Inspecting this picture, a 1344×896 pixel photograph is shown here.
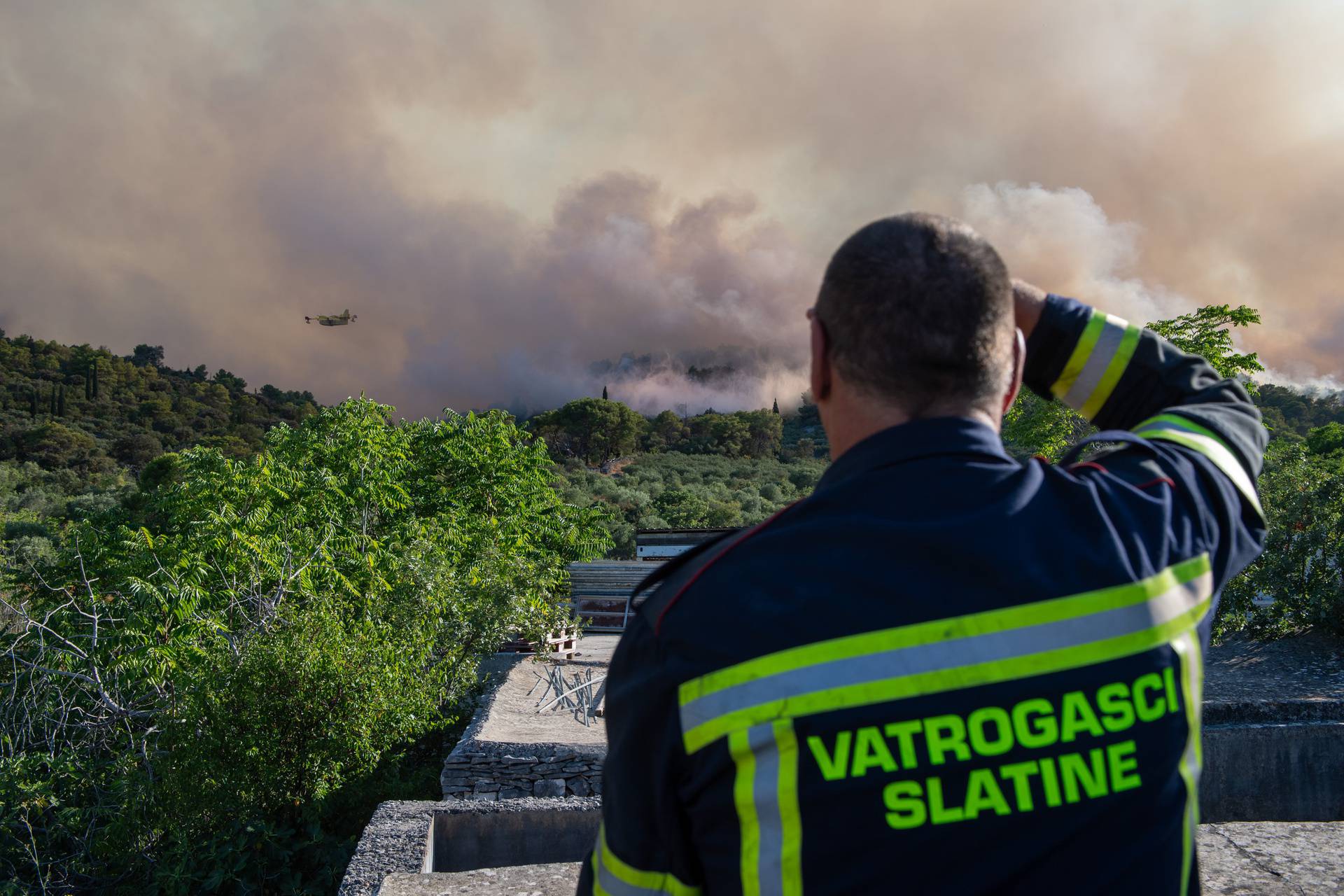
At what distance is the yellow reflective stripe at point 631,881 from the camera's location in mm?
1125

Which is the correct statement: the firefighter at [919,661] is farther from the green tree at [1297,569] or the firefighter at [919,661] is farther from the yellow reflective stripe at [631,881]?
the green tree at [1297,569]

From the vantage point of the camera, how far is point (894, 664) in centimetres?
104

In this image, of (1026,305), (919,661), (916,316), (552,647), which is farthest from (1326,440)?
(919,661)

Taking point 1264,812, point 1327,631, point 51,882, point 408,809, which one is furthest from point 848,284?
point 1327,631

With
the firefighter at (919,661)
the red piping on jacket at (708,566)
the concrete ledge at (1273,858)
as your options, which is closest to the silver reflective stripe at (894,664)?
the firefighter at (919,661)

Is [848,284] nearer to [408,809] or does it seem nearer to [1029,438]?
[408,809]

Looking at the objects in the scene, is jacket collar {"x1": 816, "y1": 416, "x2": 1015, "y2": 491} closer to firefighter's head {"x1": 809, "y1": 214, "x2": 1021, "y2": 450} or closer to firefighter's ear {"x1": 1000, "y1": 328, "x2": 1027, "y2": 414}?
firefighter's head {"x1": 809, "y1": 214, "x2": 1021, "y2": 450}

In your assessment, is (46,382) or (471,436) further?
(46,382)

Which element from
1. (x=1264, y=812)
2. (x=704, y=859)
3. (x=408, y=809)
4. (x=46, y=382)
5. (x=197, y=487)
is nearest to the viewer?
(x=704, y=859)

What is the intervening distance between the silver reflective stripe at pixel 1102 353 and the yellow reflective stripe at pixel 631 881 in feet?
3.48

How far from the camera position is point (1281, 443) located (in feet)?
35.7

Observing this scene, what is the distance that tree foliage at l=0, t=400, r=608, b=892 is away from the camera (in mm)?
6125

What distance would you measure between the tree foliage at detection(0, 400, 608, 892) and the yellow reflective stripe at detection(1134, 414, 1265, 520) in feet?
19.6

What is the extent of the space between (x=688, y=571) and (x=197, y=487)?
12.4 metres
